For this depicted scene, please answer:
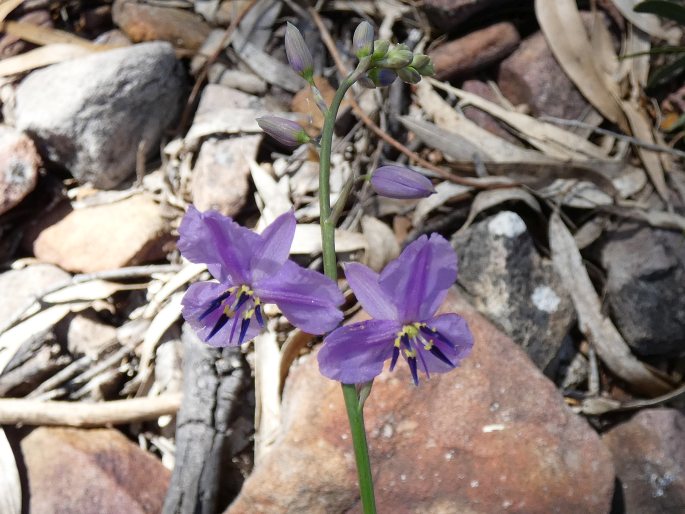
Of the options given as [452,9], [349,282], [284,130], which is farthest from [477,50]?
[349,282]

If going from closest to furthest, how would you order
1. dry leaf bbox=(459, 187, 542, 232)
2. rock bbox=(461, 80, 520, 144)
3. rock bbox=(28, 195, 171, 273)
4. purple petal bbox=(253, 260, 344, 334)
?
purple petal bbox=(253, 260, 344, 334), dry leaf bbox=(459, 187, 542, 232), rock bbox=(28, 195, 171, 273), rock bbox=(461, 80, 520, 144)

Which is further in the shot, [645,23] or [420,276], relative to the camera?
[645,23]

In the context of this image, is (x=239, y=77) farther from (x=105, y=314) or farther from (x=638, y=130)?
(x=638, y=130)

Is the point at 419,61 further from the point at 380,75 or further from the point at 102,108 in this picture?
the point at 102,108

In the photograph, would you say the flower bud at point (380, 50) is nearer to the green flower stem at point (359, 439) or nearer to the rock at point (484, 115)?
the green flower stem at point (359, 439)

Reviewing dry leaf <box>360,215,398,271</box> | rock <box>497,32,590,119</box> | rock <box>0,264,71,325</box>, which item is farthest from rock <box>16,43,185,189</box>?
rock <box>497,32,590,119</box>

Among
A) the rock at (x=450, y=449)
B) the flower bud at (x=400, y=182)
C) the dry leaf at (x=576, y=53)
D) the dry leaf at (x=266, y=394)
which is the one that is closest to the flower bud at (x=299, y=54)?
the flower bud at (x=400, y=182)

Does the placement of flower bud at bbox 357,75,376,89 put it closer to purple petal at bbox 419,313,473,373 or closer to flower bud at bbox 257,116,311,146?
flower bud at bbox 257,116,311,146
